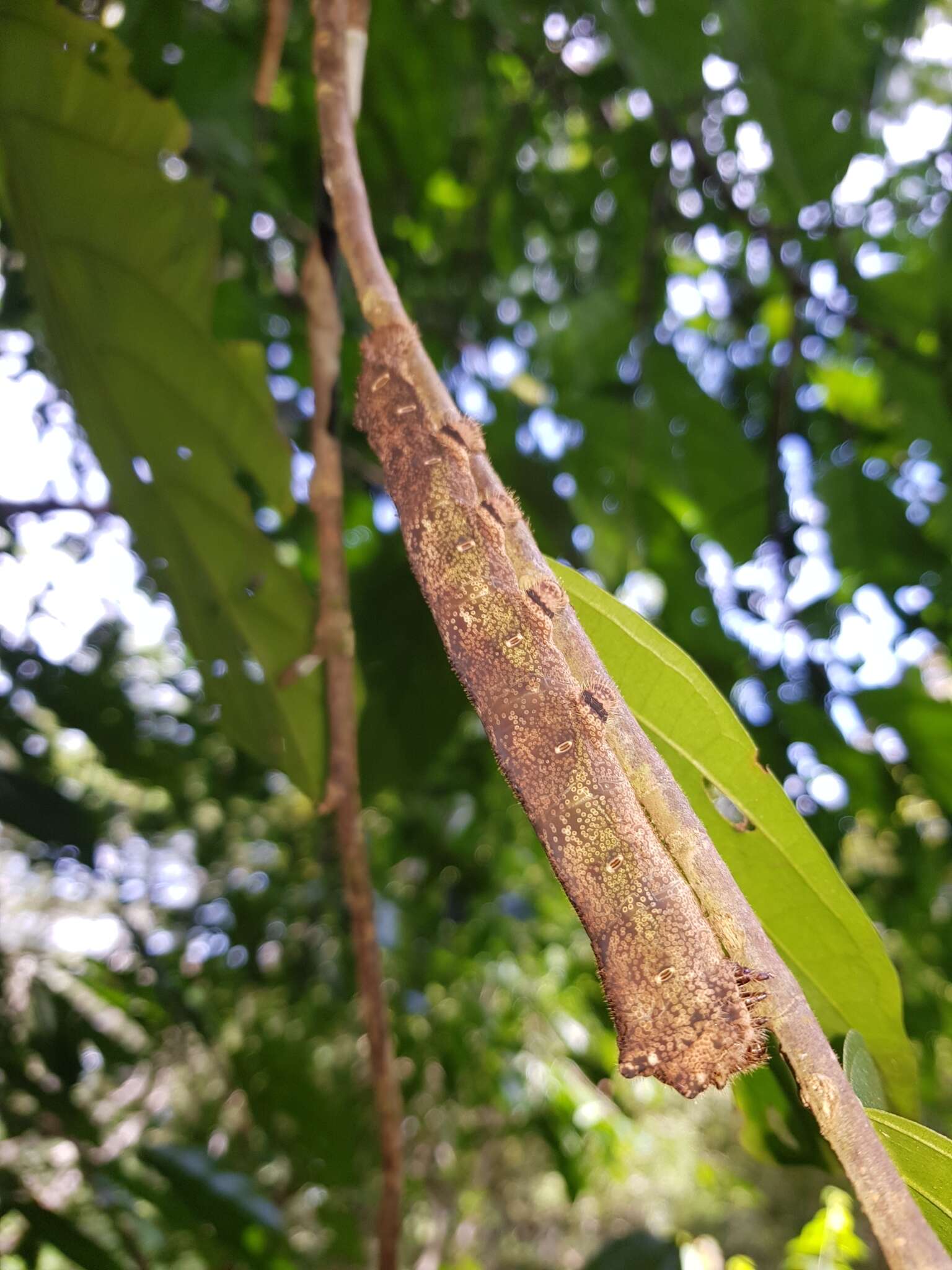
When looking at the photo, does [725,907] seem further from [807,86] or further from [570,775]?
[807,86]

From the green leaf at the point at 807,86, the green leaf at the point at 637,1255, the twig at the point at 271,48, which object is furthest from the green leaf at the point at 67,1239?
the green leaf at the point at 807,86

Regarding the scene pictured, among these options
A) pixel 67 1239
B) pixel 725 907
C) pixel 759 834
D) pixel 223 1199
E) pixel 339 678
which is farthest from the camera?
pixel 223 1199

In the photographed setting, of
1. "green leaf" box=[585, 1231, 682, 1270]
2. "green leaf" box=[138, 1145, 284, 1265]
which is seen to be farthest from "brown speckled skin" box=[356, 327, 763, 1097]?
"green leaf" box=[138, 1145, 284, 1265]

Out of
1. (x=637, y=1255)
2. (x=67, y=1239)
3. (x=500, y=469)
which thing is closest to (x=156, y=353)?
(x=500, y=469)

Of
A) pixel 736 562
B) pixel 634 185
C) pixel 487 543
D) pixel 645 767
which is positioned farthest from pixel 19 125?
pixel 634 185

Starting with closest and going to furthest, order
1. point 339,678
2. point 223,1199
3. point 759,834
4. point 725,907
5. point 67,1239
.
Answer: point 725,907
point 759,834
point 339,678
point 67,1239
point 223,1199

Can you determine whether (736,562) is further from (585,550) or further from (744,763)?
(744,763)

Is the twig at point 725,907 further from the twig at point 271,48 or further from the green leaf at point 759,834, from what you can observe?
the twig at point 271,48

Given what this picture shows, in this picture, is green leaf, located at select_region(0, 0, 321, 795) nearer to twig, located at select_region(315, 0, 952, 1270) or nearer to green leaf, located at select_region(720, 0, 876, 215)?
twig, located at select_region(315, 0, 952, 1270)
